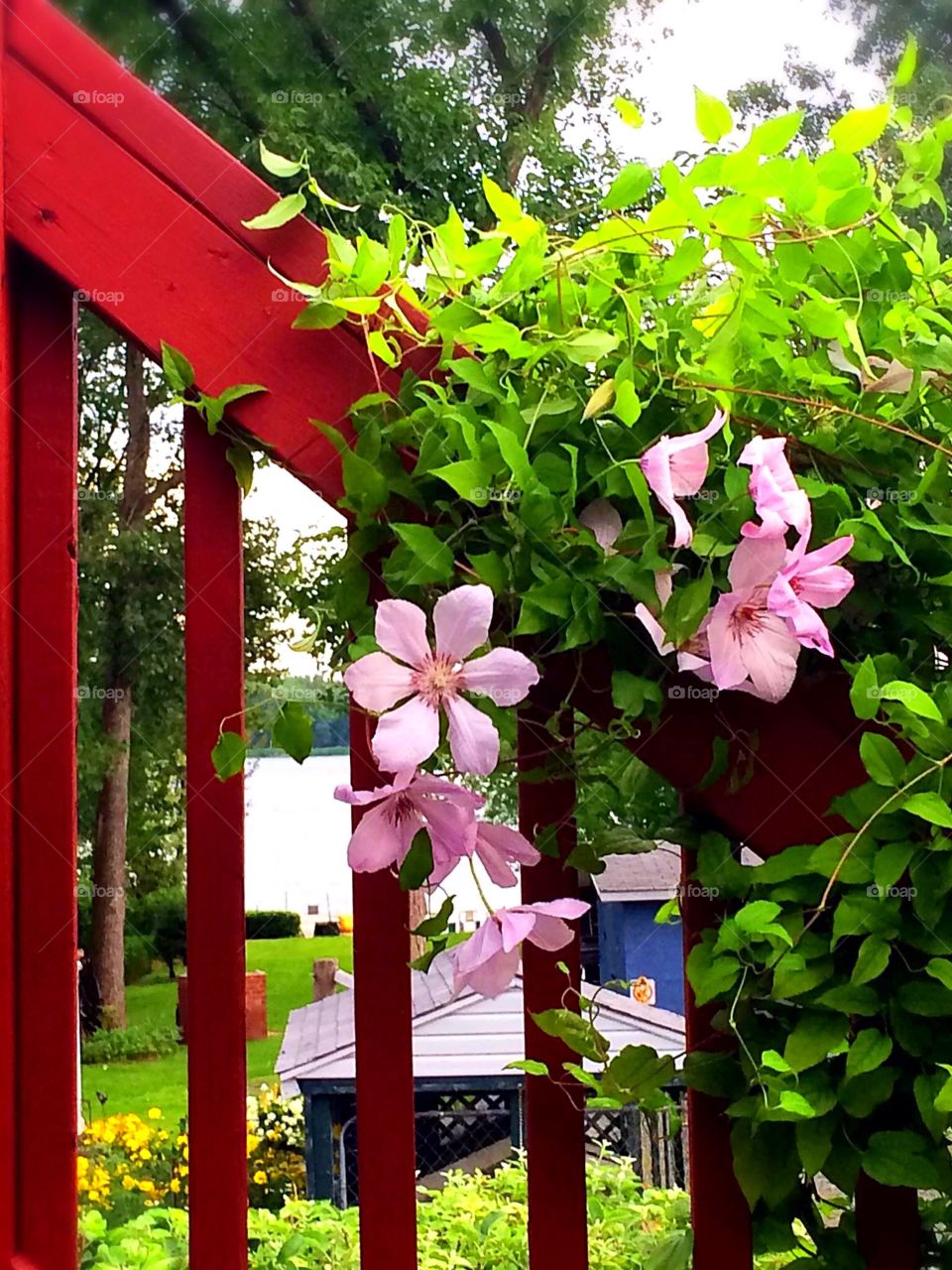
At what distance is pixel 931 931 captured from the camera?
0.50m

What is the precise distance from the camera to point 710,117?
51cm

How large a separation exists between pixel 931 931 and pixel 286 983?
5979 millimetres

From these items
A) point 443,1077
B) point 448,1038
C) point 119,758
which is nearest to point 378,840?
point 443,1077

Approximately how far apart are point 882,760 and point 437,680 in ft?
0.66

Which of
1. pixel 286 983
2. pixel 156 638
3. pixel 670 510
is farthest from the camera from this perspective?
pixel 286 983

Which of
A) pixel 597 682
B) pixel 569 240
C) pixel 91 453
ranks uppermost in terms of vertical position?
pixel 91 453

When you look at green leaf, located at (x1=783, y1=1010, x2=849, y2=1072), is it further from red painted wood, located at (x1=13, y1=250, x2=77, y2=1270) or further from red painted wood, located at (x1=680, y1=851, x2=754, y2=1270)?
red painted wood, located at (x1=13, y1=250, x2=77, y2=1270)

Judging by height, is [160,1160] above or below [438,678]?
below

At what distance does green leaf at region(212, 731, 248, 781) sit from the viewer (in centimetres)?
53

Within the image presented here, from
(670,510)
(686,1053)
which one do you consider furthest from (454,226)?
(686,1053)

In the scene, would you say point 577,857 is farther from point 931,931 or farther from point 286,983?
point 286,983

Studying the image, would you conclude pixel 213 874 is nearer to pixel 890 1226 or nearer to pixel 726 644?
pixel 726 644

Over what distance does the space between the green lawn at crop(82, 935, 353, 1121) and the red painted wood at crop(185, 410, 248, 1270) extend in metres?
4.09

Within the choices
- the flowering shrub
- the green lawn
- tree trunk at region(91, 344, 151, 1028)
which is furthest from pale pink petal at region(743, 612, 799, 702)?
tree trunk at region(91, 344, 151, 1028)
